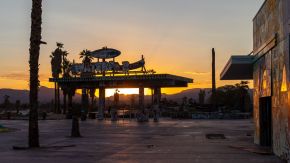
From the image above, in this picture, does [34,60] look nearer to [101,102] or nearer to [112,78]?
[112,78]

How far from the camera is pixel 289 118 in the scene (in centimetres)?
1519

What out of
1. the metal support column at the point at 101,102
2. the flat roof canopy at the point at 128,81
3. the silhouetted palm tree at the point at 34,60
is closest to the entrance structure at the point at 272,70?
the silhouetted palm tree at the point at 34,60

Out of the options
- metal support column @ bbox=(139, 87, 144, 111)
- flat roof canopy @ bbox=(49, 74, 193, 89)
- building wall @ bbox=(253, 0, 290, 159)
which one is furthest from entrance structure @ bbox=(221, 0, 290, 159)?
metal support column @ bbox=(139, 87, 144, 111)

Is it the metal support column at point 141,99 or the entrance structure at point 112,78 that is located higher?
the entrance structure at point 112,78

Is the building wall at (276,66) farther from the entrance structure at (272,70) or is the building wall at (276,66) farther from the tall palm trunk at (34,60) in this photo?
the tall palm trunk at (34,60)

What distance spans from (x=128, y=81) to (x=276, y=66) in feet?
134

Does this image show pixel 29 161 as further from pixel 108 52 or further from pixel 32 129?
pixel 108 52

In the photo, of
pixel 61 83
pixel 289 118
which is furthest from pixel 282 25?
pixel 61 83

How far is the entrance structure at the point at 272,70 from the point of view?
1590 centimetres

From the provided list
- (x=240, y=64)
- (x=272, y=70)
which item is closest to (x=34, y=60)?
(x=240, y=64)

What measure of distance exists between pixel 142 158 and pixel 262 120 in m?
7.48

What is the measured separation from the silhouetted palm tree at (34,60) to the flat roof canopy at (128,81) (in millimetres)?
31920

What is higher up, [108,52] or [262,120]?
[108,52]

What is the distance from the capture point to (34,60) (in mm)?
22375
